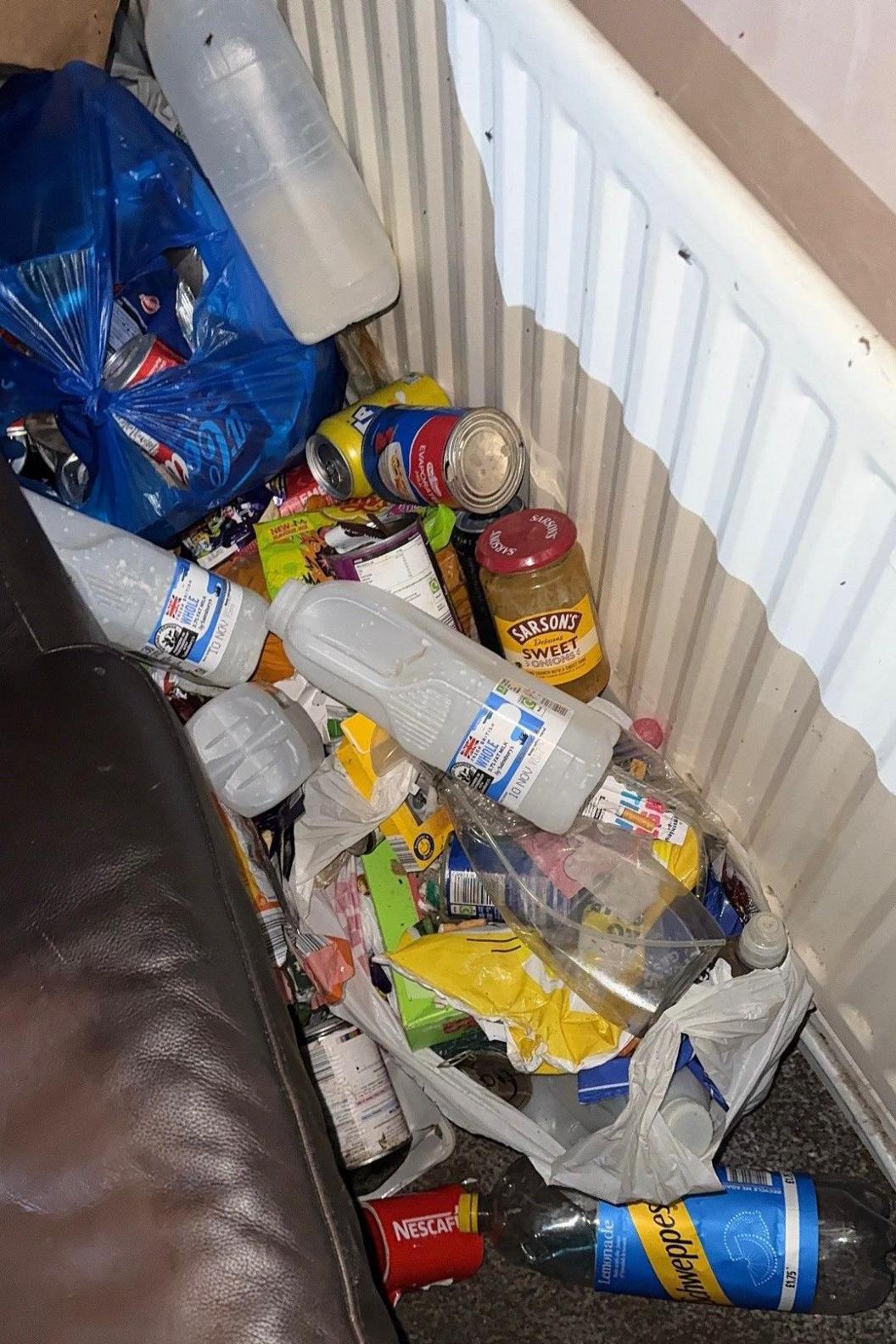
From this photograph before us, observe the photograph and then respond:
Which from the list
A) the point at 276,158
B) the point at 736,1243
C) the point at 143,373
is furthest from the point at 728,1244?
the point at 276,158

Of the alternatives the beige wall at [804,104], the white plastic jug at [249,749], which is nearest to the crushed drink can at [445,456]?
the white plastic jug at [249,749]

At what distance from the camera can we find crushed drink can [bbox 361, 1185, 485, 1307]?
3.53 ft

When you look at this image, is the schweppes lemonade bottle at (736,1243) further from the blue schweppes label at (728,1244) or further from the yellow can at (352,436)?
the yellow can at (352,436)

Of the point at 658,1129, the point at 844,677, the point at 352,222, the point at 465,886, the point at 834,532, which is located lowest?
the point at 658,1129

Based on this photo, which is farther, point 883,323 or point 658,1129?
point 658,1129

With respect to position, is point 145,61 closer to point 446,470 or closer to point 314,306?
point 314,306

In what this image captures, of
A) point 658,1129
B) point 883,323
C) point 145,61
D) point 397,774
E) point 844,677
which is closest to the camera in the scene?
point 883,323

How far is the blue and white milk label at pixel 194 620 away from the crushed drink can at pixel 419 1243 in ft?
1.86

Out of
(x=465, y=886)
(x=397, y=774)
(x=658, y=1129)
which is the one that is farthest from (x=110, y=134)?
(x=658, y=1129)

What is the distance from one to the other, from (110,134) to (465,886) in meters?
0.81

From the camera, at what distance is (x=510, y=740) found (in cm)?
95

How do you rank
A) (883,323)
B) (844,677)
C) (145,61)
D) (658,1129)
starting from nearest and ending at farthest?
(883,323)
(844,677)
(658,1129)
(145,61)

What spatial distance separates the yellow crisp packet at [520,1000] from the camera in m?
0.99

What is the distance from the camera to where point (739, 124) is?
626 millimetres
